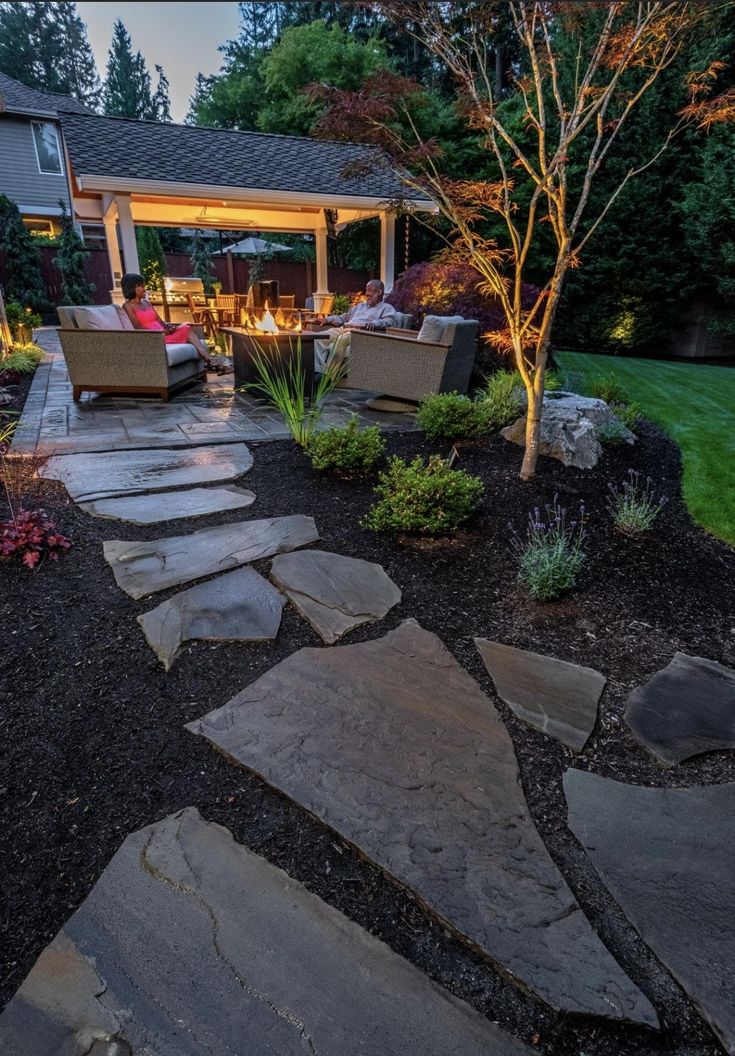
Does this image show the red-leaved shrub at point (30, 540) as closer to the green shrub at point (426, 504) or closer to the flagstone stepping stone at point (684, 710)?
the green shrub at point (426, 504)

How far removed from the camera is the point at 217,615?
211 cm

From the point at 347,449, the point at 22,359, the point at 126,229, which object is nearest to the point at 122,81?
the point at 126,229

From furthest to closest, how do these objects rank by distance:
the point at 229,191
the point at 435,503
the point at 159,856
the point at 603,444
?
the point at 229,191, the point at 603,444, the point at 435,503, the point at 159,856

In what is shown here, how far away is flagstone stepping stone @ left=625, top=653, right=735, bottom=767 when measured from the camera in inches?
64.2

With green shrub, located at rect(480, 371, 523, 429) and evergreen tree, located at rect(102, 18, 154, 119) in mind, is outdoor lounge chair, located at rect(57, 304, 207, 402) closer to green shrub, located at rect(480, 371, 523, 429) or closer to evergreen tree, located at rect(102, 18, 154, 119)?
green shrub, located at rect(480, 371, 523, 429)

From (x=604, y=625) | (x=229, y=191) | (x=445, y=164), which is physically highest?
(x=445, y=164)

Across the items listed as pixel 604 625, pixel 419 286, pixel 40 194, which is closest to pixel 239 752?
pixel 604 625

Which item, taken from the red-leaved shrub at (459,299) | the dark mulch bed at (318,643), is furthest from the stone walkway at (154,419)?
the red-leaved shrub at (459,299)

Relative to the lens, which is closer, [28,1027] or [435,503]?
[28,1027]

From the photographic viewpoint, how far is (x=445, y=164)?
12.2 m

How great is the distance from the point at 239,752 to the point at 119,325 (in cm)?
514

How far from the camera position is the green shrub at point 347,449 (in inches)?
136

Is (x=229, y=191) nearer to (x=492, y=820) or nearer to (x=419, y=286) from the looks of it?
(x=419, y=286)

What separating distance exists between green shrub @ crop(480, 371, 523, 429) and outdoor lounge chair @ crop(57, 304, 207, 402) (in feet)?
9.77
